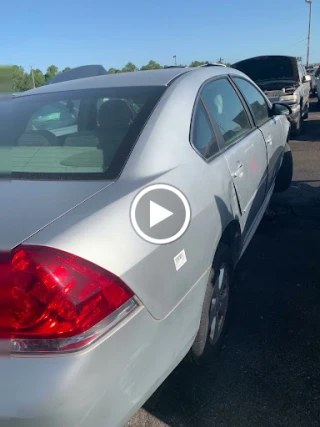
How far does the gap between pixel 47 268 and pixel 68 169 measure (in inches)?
29.6

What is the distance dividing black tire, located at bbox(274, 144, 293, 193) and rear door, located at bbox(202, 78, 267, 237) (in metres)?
1.59

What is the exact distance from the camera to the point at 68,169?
204cm

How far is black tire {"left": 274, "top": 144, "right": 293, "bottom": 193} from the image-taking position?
529cm

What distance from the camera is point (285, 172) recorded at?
17.6 ft

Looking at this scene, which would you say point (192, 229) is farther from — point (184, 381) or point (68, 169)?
point (184, 381)

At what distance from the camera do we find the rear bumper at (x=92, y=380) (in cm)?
135

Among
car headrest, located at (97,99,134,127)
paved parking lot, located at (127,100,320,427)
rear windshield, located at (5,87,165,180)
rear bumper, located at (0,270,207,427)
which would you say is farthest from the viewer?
car headrest, located at (97,99,134,127)

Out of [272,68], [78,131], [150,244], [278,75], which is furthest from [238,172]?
[272,68]

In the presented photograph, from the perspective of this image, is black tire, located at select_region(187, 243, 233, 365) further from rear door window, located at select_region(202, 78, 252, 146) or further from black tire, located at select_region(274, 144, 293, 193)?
black tire, located at select_region(274, 144, 293, 193)

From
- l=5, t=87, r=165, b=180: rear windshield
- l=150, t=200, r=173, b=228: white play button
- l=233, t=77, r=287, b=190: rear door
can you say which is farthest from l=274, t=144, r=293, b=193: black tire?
l=150, t=200, r=173, b=228: white play button

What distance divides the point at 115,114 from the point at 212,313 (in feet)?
4.07

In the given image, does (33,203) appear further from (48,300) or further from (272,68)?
(272,68)

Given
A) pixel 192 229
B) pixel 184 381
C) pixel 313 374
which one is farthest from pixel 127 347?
pixel 313 374

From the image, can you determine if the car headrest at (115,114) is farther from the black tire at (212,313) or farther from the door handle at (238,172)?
the black tire at (212,313)
